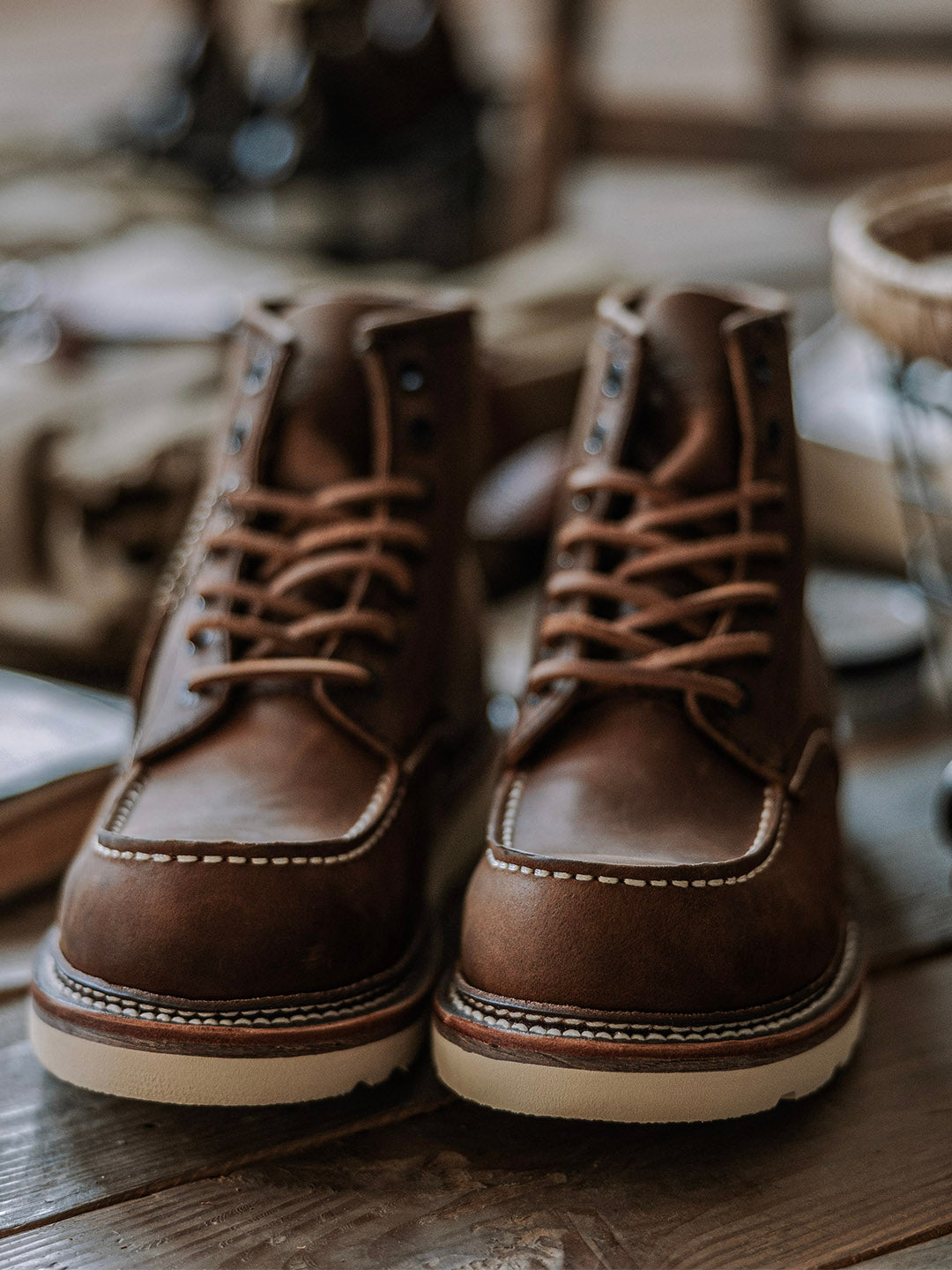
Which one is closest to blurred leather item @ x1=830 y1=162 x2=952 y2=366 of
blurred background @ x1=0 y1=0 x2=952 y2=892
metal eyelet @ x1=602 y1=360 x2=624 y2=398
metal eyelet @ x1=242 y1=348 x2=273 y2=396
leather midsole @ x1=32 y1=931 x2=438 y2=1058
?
blurred background @ x1=0 y1=0 x2=952 y2=892

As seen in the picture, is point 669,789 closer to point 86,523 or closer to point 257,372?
point 257,372

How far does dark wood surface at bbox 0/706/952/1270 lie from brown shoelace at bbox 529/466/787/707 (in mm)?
251

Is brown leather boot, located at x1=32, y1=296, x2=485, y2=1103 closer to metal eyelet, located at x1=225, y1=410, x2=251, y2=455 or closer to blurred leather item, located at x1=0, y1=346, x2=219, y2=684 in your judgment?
metal eyelet, located at x1=225, y1=410, x2=251, y2=455

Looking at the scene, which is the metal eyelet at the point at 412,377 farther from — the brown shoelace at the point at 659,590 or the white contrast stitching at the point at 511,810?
the white contrast stitching at the point at 511,810

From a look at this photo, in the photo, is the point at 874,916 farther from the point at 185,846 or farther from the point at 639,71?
the point at 639,71

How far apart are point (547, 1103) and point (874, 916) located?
35 centimetres

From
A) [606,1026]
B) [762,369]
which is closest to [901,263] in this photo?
[762,369]

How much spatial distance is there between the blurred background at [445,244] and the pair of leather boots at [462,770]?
22 centimetres

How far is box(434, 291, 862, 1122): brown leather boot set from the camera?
661 mm

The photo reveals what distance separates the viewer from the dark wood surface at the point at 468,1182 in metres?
0.63

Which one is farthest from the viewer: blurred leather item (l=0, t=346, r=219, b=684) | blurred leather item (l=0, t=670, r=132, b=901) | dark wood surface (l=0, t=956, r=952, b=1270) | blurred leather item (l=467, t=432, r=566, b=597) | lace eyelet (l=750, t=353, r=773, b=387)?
blurred leather item (l=467, t=432, r=566, b=597)

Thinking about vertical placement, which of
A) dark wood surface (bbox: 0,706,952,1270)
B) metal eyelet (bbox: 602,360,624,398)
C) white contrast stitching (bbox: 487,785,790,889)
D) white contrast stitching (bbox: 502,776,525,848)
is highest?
metal eyelet (bbox: 602,360,624,398)

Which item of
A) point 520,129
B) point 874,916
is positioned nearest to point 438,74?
point 520,129

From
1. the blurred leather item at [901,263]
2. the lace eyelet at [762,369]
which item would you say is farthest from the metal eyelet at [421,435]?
the blurred leather item at [901,263]
